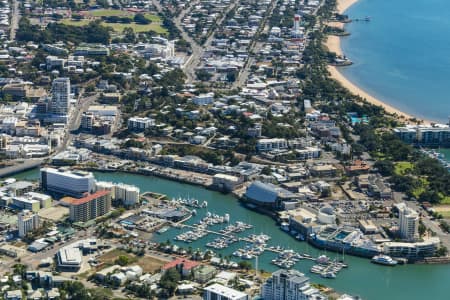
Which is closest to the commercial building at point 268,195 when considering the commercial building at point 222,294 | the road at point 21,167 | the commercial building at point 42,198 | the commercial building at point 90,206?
the commercial building at point 90,206

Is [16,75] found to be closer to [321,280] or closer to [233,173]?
[233,173]

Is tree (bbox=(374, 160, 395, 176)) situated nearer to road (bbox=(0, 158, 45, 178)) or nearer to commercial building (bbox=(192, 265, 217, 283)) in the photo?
commercial building (bbox=(192, 265, 217, 283))

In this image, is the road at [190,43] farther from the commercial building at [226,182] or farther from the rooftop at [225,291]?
the rooftop at [225,291]

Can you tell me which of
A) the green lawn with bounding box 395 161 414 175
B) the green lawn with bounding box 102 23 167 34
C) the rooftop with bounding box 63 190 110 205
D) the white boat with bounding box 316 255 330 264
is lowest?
the white boat with bounding box 316 255 330 264

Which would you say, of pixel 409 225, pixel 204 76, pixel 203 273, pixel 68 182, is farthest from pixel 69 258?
pixel 204 76

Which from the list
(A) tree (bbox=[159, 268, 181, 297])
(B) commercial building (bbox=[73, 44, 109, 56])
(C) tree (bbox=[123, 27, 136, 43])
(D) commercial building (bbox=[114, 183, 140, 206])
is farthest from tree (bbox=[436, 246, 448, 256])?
(C) tree (bbox=[123, 27, 136, 43])
